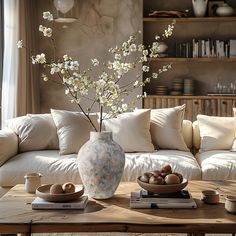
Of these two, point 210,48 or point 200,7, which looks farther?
point 210,48

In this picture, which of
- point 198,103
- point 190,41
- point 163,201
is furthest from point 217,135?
point 190,41

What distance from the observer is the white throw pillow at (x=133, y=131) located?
409cm

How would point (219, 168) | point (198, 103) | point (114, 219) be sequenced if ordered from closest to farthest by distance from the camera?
point (114, 219) < point (219, 168) < point (198, 103)

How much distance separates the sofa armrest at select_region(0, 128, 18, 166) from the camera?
3.78m

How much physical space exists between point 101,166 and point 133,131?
1579 mm

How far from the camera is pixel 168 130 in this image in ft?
13.7

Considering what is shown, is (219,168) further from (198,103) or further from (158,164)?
(198,103)

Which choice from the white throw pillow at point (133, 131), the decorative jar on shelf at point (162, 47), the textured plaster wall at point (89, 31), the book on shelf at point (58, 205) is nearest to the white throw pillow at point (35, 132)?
the white throw pillow at point (133, 131)

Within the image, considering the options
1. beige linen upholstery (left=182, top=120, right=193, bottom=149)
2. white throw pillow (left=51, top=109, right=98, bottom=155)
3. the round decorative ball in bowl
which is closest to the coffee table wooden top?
the round decorative ball in bowl

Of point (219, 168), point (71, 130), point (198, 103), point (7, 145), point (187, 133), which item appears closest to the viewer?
point (219, 168)

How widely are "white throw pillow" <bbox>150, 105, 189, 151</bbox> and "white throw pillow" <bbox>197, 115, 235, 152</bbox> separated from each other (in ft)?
0.63

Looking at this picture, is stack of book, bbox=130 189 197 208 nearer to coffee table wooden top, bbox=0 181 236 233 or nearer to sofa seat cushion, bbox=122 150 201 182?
coffee table wooden top, bbox=0 181 236 233

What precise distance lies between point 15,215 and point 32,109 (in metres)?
3.76

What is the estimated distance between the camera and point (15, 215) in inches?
90.4
